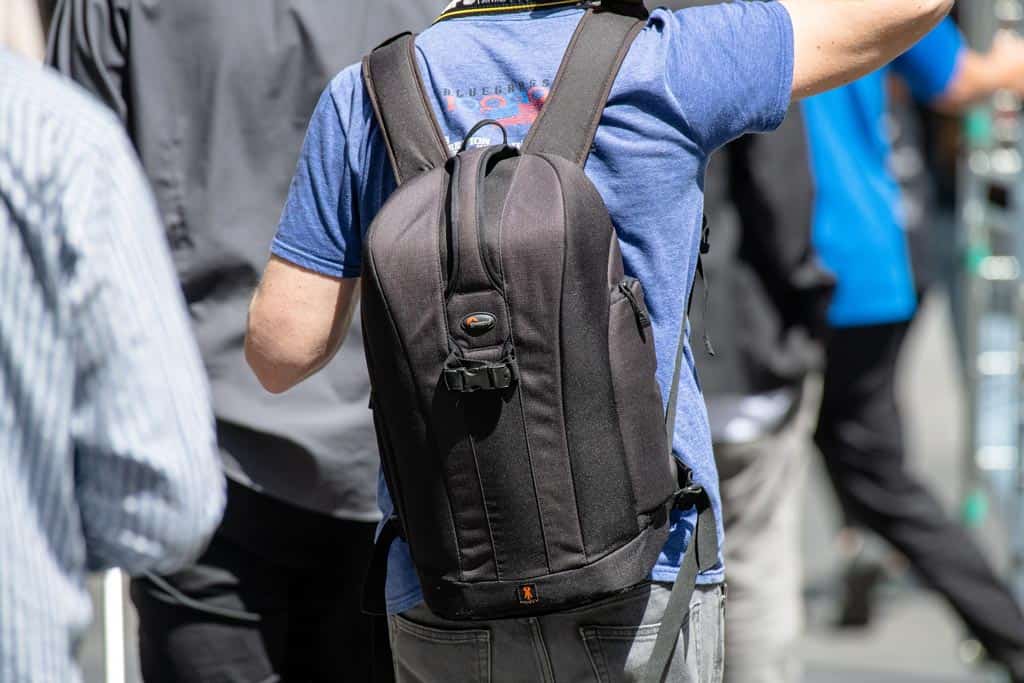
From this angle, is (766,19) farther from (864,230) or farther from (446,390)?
(864,230)

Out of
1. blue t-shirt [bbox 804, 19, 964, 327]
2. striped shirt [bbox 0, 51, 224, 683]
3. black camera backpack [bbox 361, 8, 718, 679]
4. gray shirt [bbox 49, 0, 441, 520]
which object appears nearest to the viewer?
striped shirt [bbox 0, 51, 224, 683]

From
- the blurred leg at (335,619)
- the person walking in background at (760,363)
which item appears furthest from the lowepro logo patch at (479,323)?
the person walking in background at (760,363)

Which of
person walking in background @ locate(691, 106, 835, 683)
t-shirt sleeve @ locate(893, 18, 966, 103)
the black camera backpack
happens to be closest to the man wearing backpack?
the black camera backpack

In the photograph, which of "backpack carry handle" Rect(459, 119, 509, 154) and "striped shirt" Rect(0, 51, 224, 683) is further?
"backpack carry handle" Rect(459, 119, 509, 154)

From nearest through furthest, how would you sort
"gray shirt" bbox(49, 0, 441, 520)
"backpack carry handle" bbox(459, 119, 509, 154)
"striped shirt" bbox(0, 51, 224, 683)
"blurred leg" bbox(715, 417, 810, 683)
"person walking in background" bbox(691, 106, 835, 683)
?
"striped shirt" bbox(0, 51, 224, 683) → "backpack carry handle" bbox(459, 119, 509, 154) → "gray shirt" bbox(49, 0, 441, 520) → "person walking in background" bbox(691, 106, 835, 683) → "blurred leg" bbox(715, 417, 810, 683)

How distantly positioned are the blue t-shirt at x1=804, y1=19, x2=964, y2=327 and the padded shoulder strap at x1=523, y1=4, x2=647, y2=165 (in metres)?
2.10

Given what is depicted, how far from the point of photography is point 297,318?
211cm

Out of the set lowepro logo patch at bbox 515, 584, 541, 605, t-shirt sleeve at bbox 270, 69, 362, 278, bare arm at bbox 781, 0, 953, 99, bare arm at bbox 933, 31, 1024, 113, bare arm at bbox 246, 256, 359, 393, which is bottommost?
bare arm at bbox 933, 31, 1024, 113

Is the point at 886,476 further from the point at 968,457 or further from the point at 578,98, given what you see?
the point at 578,98

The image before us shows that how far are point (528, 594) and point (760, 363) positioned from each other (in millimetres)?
1715

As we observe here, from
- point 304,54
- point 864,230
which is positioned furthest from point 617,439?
point 864,230

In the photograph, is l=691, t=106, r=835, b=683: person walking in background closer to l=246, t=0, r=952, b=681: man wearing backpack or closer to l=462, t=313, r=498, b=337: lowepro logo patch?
l=246, t=0, r=952, b=681: man wearing backpack

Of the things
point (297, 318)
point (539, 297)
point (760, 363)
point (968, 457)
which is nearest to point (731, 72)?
point (539, 297)

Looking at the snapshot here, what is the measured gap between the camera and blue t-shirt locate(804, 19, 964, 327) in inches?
160
